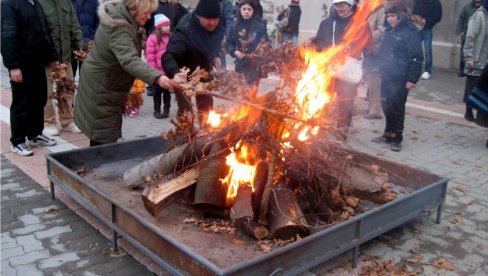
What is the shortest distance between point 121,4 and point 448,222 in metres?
3.86

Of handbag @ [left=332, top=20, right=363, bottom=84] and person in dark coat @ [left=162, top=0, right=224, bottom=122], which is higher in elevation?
person in dark coat @ [left=162, top=0, right=224, bottom=122]

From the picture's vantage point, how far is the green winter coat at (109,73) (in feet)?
15.3

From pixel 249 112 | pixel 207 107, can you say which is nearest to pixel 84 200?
pixel 249 112

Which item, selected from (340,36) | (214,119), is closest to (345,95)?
(340,36)

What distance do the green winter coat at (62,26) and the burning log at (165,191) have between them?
11.0 ft

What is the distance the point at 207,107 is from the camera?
6.36 m

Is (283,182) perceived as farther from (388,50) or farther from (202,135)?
(388,50)

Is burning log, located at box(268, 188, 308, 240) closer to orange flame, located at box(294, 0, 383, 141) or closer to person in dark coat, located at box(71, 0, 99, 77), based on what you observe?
orange flame, located at box(294, 0, 383, 141)

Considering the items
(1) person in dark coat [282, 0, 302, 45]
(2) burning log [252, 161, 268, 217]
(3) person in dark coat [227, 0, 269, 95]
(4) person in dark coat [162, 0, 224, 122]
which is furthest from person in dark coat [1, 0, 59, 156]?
(1) person in dark coat [282, 0, 302, 45]

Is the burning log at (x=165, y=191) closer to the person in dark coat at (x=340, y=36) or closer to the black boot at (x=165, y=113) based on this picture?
the person in dark coat at (x=340, y=36)

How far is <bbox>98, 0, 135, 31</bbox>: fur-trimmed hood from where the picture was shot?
470 centimetres

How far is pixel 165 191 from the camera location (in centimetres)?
432

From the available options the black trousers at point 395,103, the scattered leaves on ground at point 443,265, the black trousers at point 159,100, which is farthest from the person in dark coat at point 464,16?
the scattered leaves on ground at point 443,265

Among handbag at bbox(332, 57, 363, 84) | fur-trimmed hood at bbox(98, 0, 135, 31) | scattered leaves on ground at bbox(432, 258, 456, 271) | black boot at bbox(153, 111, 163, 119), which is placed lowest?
scattered leaves on ground at bbox(432, 258, 456, 271)
